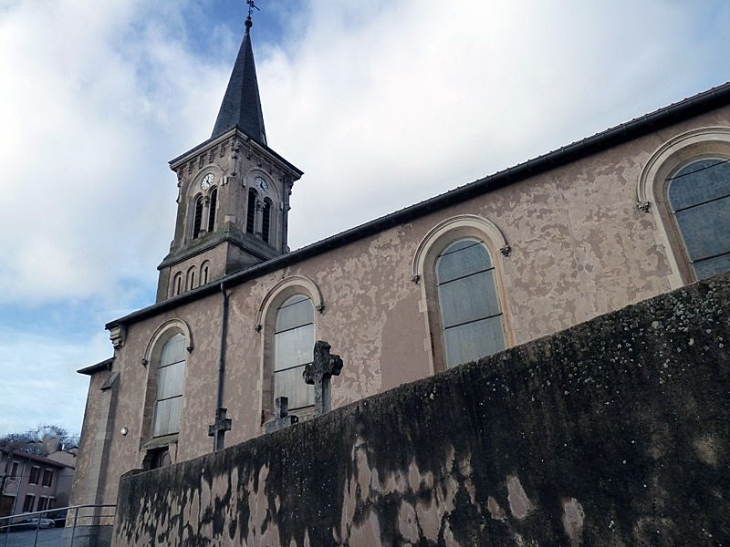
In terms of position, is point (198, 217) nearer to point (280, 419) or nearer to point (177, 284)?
point (177, 284)

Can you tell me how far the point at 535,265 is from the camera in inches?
373

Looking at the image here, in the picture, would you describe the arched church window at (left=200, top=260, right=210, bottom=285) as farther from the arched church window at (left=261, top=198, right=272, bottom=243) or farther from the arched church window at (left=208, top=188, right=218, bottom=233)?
the arched church window at (left=261, top=198, right=272, bottom=243)

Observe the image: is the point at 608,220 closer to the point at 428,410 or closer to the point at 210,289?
the point at 428,410

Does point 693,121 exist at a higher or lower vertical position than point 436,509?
higher

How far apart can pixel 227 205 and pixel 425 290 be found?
502 inches

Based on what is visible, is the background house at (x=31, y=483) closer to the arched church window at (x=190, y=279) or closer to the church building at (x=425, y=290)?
the arched church window at (x=190, y=279)

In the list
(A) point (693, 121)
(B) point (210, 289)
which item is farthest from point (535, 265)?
(B) point (210, 289)

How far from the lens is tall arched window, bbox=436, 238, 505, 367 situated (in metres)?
9.85

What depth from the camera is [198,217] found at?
2223 cm

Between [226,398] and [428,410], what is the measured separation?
10583 mm

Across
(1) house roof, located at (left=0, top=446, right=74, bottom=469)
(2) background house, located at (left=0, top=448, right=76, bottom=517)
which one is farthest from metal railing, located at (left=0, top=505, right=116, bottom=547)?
(1) house roof, located at (left=0, top=446, right=74, bottom=469)

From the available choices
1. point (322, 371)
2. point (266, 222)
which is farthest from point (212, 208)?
point (322, 371)

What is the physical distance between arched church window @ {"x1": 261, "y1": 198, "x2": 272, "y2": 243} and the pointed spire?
9.78 feet

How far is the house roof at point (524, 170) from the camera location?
8602mm
